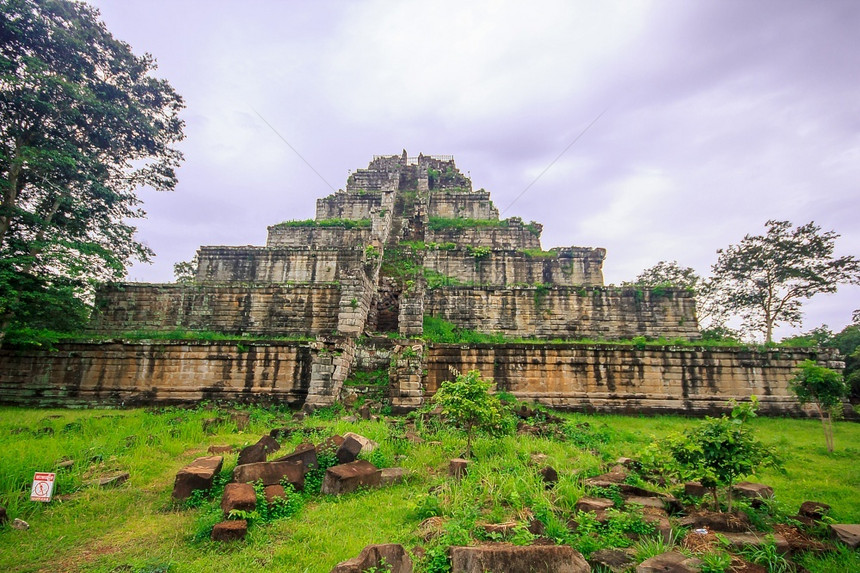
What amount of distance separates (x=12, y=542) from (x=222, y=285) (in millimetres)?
11947

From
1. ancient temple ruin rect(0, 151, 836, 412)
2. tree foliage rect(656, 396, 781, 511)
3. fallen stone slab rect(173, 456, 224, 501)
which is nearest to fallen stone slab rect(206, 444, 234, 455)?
fallen stone slab rect(173, 456, 224, 501)

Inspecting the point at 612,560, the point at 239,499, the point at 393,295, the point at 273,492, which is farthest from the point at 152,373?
the point at 612,560

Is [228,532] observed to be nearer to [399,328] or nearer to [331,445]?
[331,445]

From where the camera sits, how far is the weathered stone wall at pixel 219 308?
14805 mm

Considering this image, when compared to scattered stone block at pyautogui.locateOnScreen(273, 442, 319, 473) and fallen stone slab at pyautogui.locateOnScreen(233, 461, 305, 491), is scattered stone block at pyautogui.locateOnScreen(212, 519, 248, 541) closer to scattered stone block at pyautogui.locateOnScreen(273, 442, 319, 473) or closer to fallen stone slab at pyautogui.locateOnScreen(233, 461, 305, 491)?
fallen stone slab at pyautogui.locateOnScreen(233, 461, 305, 491)

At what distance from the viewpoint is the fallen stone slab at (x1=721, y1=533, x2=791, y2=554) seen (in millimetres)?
3521

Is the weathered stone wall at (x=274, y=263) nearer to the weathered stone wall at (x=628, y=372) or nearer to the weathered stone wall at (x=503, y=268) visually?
the weathered stone wall at (x=503, y=268)

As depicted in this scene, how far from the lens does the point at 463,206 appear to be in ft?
86.3

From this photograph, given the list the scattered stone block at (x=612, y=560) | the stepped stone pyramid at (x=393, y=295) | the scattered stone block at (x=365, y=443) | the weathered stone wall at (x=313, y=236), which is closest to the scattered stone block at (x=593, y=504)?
the scattered stone block at (x=612, y=560)

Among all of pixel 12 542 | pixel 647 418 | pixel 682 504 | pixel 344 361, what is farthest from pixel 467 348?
pixel 12 542

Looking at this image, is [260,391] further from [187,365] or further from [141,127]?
[141,127]

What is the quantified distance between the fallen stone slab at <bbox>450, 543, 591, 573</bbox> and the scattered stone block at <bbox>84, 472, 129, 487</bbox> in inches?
202

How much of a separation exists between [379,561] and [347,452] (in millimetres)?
2778

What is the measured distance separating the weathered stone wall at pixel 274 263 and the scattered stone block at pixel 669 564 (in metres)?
16.6
